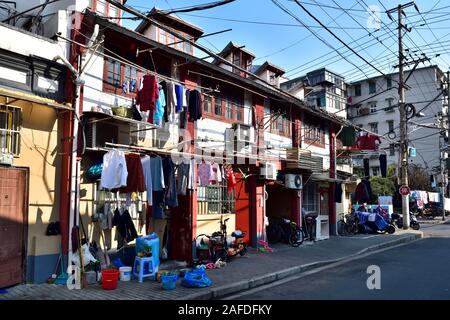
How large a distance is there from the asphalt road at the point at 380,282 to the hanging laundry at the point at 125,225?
10.9ft

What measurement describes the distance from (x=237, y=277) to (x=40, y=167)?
17.8 ft

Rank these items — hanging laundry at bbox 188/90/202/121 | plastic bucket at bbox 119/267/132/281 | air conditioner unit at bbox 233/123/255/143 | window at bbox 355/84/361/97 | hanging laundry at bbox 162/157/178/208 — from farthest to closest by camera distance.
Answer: window at bbox 355/84/361/97
air conditioner unit at bbox 233/123/255/143
hanging laundry at bbox 188/90/202/121
hanging laundry at bbox 162/157/178/208
plastic bucket at bbox 119/267/132/281

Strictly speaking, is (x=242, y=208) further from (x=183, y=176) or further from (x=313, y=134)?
(x=313, y=134)

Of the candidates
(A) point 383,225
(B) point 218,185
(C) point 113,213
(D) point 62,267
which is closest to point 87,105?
(C) point 113,213

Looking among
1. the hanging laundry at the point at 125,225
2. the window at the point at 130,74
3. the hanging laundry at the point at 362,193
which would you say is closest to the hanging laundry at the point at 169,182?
the hanging laundry at the point at 125,225

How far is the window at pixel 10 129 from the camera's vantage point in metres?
8.34

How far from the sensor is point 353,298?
26.2 feet

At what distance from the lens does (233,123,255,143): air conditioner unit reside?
47.5 ft

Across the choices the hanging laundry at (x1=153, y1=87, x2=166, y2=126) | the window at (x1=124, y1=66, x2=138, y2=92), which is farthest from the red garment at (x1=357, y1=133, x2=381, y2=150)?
the window at (x1=124, y1=66, x2=138, y2=92)

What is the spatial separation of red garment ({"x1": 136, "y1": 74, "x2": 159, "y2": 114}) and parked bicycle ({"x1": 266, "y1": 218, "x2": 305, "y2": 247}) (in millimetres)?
9133

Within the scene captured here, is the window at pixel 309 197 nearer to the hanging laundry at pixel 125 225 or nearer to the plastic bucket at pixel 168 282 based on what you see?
the hanging laundry at pixel 125 225

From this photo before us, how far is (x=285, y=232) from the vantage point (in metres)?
17.0

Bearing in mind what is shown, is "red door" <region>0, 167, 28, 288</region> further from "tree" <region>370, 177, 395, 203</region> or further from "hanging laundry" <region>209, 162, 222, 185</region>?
"tree" <region>370, 177, 395, 203</region>
